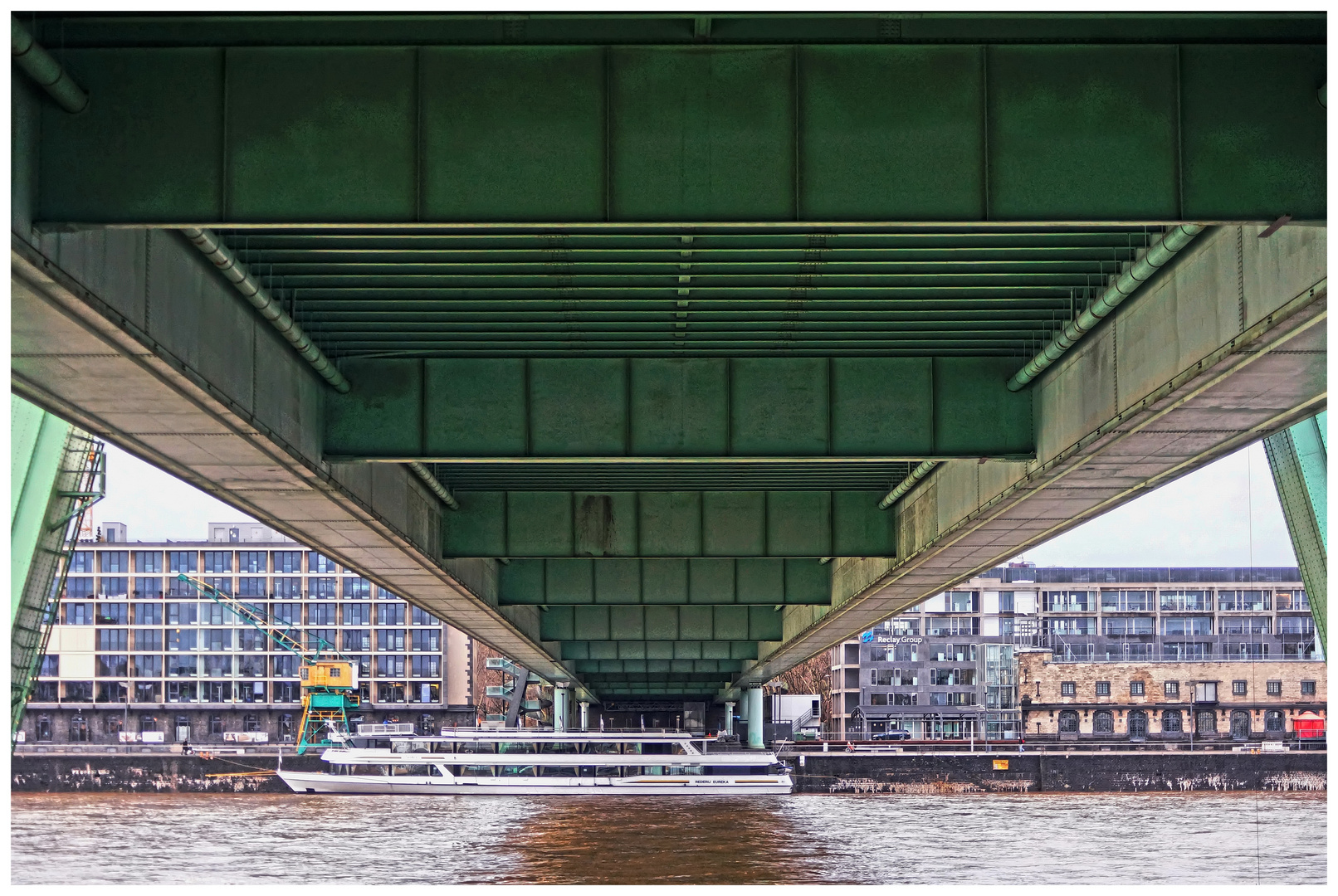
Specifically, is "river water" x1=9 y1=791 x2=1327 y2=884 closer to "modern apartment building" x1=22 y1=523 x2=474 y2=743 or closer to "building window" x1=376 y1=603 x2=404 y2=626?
"modern apartment building" x1=22 y1=523 x2=474 y2=743

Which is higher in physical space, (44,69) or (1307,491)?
(44,69)

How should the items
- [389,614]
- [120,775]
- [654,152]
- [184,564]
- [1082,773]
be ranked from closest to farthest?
[654,152] < [120,775] < [1082,773] < [389,614] < [184,564]

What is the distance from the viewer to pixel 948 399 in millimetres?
24594

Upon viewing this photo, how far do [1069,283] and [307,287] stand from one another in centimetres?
1013

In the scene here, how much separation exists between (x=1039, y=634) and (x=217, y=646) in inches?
3566

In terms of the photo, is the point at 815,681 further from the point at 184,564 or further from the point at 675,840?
the point at 675,840

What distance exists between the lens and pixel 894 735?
162875 millimetres

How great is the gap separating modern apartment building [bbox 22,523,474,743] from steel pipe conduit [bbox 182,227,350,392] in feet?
471

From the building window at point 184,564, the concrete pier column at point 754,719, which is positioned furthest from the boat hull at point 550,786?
the building window at point 184,564

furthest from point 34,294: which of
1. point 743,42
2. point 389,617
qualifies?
point 389,617

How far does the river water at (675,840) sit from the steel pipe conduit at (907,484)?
2348 cm

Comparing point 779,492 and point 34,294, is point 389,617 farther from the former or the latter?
point 34,294

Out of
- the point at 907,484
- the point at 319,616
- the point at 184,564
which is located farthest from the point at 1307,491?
the point at 184,564

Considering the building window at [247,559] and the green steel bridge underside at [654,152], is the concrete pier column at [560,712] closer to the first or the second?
the building window at [247,559]
